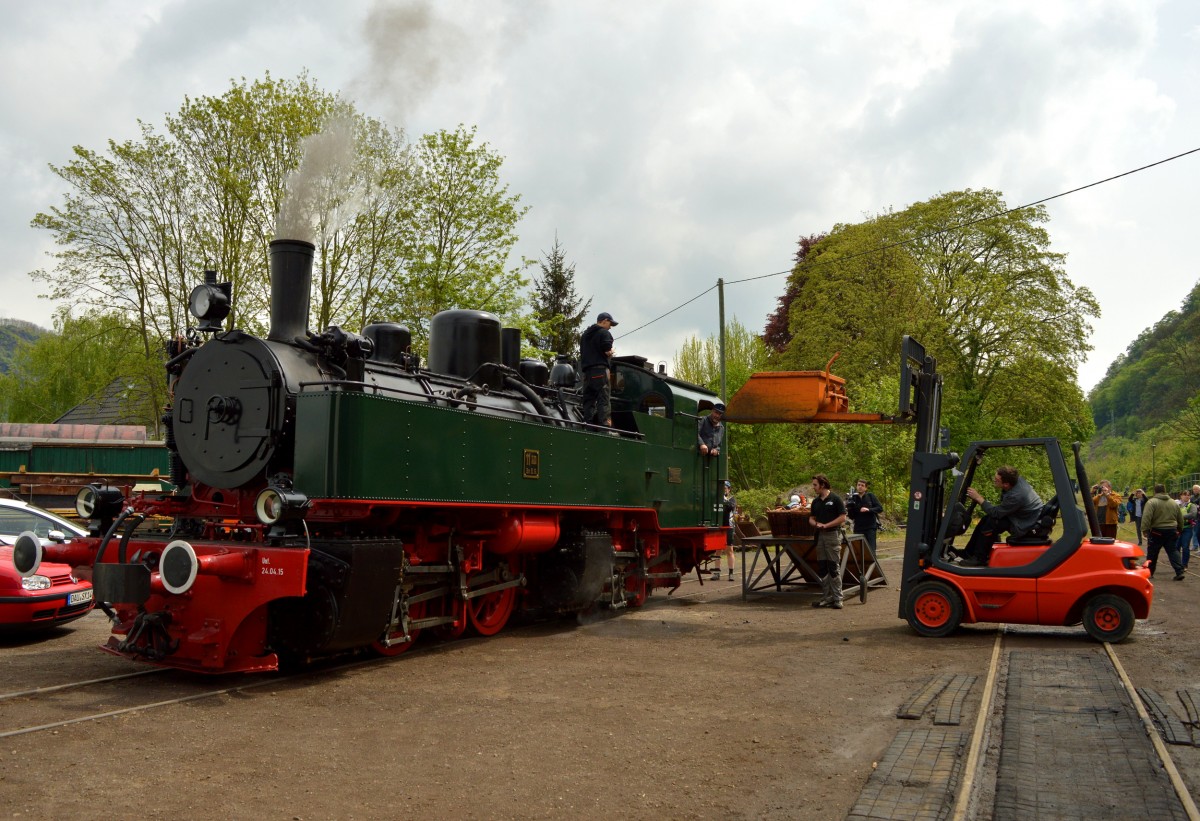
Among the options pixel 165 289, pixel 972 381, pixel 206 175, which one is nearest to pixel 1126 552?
pixel 206 175

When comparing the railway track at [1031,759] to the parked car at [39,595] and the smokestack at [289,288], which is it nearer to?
the smokestack at [289,288]

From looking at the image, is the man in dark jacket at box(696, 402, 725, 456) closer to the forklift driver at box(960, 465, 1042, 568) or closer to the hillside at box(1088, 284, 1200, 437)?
the forklift driver at box(960, 465, 1042, 568)

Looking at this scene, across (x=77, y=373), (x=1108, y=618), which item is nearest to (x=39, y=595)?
(x=1108, y=618)

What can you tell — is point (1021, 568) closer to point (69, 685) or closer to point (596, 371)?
point (596, 371)

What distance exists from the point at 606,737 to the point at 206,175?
64.5 ft

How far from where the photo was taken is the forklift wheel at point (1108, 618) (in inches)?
320

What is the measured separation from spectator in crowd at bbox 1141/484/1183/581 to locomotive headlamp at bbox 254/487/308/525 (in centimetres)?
1292

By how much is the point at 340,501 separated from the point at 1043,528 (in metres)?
5.97

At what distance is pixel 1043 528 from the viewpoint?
857 cm

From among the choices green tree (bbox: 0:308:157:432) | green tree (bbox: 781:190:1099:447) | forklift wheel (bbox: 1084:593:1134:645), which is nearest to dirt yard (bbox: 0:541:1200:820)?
forklift wheel (bbox: 1084:593:1134:645)

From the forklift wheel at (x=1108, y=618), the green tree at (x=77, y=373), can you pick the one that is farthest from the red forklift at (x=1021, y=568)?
the green tree at (x=77, y=373)

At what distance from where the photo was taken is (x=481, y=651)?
7918 mm

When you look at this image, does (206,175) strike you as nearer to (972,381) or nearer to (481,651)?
(481,651)

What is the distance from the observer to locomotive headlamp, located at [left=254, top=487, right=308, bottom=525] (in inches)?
240
